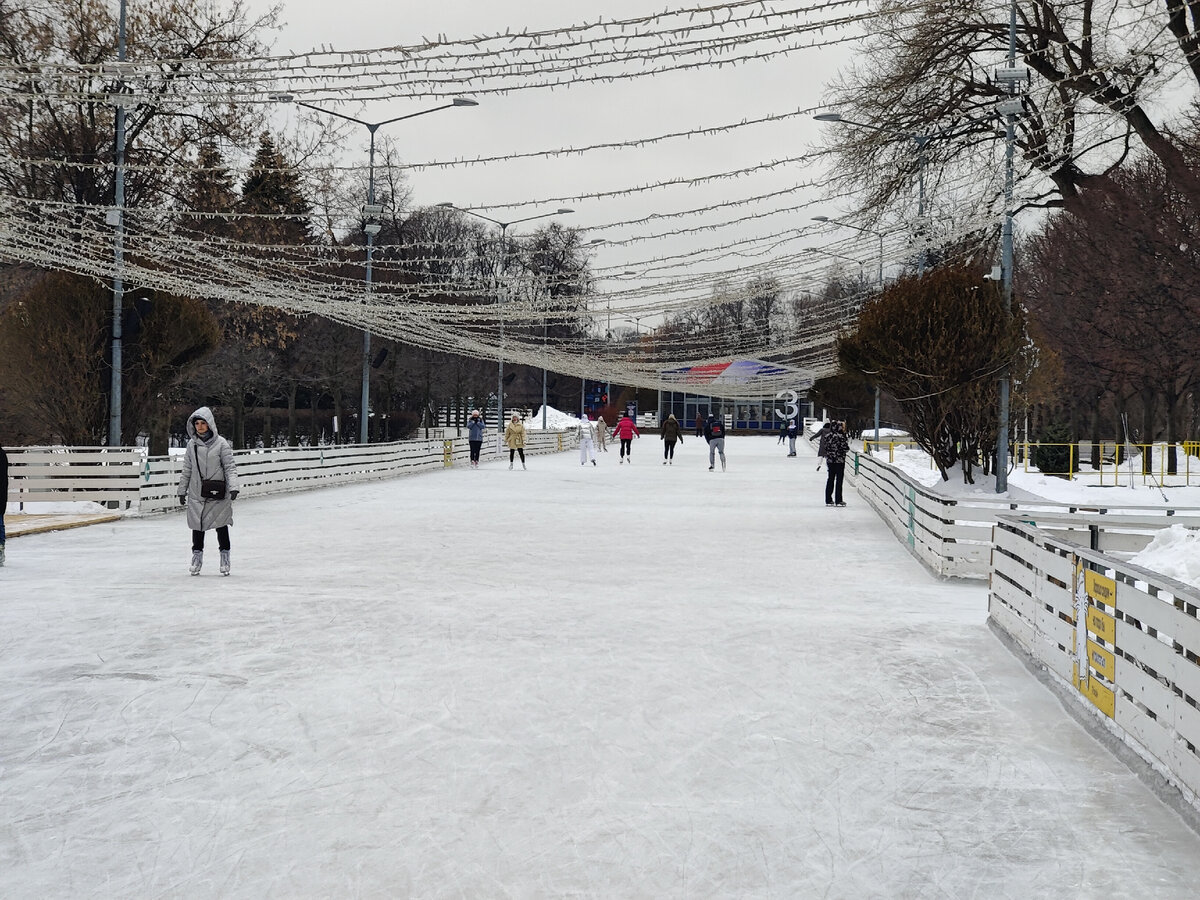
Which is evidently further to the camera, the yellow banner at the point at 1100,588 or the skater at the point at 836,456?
the skater at the point at 836,456

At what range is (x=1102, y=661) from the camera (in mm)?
6168

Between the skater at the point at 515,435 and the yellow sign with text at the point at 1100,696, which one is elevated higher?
the skater at the point at 515,435

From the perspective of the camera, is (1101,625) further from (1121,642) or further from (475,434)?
(475,434)

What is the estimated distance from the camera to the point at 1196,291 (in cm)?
2939

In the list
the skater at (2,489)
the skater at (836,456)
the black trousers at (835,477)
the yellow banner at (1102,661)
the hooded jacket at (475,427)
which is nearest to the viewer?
the yellow banner at (1102,661)

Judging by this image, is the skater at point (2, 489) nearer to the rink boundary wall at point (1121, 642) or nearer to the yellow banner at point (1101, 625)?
the rink boundary wall at point (1121, 642)

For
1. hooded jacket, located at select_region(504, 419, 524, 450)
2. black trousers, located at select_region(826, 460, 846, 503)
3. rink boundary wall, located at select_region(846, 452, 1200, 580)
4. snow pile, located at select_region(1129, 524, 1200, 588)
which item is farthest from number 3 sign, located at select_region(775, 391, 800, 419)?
snow pile, located at select_region(1129, 524, 1200, 588)

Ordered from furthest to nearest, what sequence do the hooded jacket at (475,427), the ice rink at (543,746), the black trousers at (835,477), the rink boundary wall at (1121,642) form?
the hooded jacket at (475,427)
the black trousers at (835,477)
the rink boundary wall at (1121,642)
the ice rink at (543,746)

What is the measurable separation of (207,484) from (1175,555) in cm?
843

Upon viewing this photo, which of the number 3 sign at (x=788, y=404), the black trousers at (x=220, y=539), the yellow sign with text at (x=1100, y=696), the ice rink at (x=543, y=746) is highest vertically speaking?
the number 3 sign at (x=788, y=404)

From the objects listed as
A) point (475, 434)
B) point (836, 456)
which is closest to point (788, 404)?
point (475, 434)

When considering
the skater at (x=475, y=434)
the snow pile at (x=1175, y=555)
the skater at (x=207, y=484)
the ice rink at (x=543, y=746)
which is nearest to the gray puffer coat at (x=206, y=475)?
the skater at (x=207, y=484)

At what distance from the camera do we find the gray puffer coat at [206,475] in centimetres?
1188

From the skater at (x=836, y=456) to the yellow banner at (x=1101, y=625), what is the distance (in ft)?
50.1
